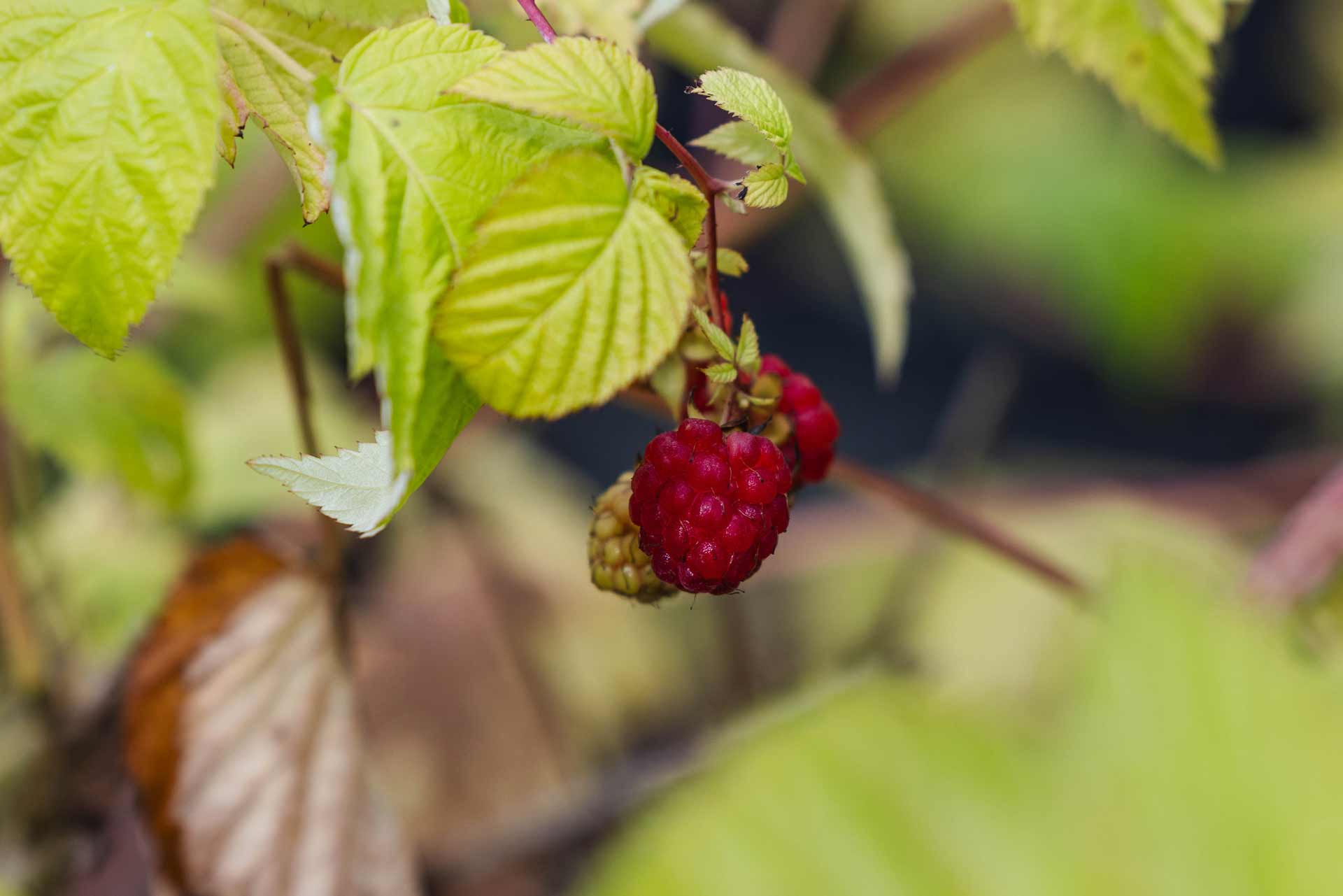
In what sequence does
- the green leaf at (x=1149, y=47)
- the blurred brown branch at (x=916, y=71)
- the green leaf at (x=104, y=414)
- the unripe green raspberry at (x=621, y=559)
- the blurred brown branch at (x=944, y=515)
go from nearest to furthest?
the unripe green raspberry at (x=621, y=559)
the green leaf at (x=1149, y=47)
the blurred brown branch at (x=944, y=515)
the green leaf at (x=104, y=414)
the blurred brown branch at (x=916, y=71)

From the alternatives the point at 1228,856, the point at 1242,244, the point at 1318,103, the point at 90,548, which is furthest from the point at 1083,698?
the point at 1318,103

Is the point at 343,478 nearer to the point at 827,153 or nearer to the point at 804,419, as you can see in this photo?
the point at 804,419

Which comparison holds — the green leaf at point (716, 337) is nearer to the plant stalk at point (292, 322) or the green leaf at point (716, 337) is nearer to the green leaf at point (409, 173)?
the green leaf at point (409, 173)

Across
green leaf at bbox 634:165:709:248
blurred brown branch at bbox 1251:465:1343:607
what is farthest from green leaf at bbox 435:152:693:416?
blurred brown branch at bbox 1251:465:1343:607

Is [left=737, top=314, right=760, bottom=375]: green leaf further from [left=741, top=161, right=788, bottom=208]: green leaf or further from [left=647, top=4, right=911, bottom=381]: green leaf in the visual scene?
[left=647, top=4, right=911, bottom=381]: green leaf

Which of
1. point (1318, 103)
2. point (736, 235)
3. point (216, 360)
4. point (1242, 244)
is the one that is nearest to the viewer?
point (736, 235)

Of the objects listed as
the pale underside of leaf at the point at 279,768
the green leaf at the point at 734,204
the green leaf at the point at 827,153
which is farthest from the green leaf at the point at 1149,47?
the pale underside of leaf at the point at 279,768

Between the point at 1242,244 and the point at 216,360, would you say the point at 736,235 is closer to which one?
the point at 216,360
